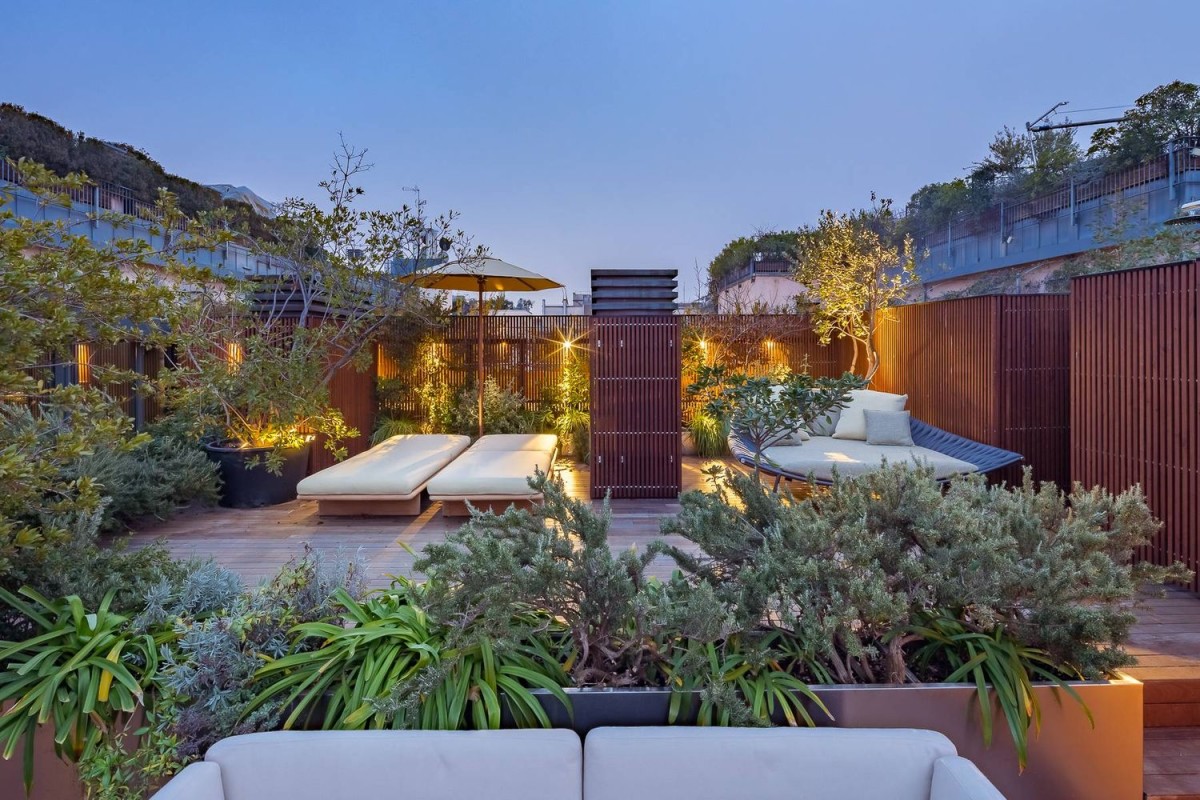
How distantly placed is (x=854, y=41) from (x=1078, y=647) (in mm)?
16878

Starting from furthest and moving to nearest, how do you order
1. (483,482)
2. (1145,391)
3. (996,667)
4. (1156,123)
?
(1156,123), (483,482), (1145,391), (996,667)

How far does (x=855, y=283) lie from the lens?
991 cm

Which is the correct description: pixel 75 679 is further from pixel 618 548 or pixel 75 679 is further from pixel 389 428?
pixel 389 428

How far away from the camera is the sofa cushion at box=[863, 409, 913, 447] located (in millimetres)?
7473

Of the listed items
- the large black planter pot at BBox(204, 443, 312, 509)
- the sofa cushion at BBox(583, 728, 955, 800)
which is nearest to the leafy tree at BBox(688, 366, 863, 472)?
the sofa cushion at BBox(583, 728, 955, 800)

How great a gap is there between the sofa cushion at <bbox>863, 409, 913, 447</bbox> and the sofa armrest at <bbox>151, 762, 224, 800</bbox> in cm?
706

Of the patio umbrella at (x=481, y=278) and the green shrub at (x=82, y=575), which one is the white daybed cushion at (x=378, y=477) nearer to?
the patio umbrella at (x=481, y=278)

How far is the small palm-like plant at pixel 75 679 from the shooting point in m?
1.87

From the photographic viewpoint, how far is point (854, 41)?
1583 cm

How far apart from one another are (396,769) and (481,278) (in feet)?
25.9

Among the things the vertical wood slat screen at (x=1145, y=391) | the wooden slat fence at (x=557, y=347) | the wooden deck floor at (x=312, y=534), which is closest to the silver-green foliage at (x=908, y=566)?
the wooden deck floor at (x=312, y=534)

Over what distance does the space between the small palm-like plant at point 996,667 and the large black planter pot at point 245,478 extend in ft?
A: 20.9

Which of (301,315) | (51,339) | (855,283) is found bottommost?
(51,339)

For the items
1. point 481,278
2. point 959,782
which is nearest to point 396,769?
point 959,782
